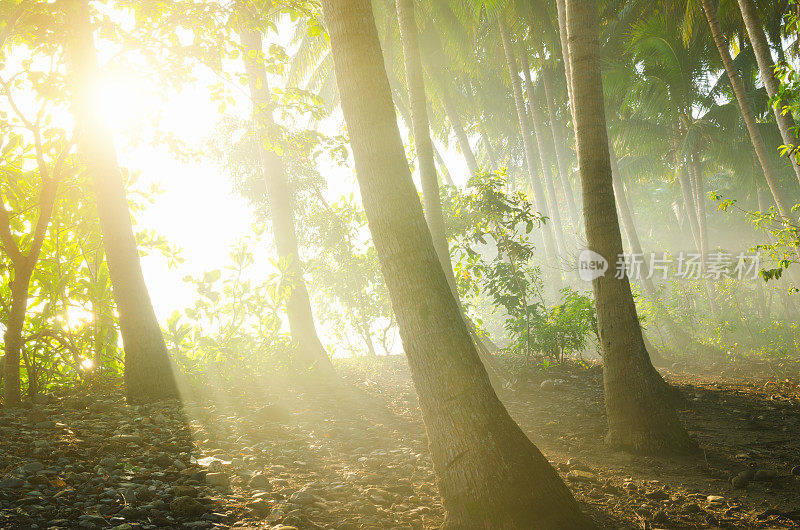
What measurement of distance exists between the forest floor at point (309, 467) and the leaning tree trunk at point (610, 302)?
0.24 m

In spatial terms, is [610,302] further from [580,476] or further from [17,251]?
[17,251]

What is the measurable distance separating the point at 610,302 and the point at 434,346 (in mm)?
2373

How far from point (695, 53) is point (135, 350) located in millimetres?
19016

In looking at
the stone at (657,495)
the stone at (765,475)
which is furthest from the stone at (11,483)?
the stone at (765,475)

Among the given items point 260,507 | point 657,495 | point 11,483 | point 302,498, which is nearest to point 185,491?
point 260,507

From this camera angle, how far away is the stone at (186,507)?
2405 mm

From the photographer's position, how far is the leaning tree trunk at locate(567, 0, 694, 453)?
394 centimetres

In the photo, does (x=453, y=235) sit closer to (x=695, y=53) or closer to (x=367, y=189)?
(x=367, y=189)

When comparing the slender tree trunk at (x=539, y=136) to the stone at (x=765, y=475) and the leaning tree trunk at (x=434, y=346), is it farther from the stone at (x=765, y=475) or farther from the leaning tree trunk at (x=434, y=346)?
the leaning tree trunk at (x=434, y=346)

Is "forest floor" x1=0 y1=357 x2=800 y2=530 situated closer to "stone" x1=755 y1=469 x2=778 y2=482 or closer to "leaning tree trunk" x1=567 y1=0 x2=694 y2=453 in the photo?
"stone" x1=755 y1=469 x2=778 y2=482

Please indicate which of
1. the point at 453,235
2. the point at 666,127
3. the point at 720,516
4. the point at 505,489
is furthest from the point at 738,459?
the point at 666,127

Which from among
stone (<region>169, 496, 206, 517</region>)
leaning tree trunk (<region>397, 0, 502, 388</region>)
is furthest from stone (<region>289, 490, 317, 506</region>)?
leaning tree trunk (<region>397, 0, 502, 388</region>)

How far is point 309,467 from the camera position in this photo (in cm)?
366

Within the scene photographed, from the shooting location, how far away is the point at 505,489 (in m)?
2.40
